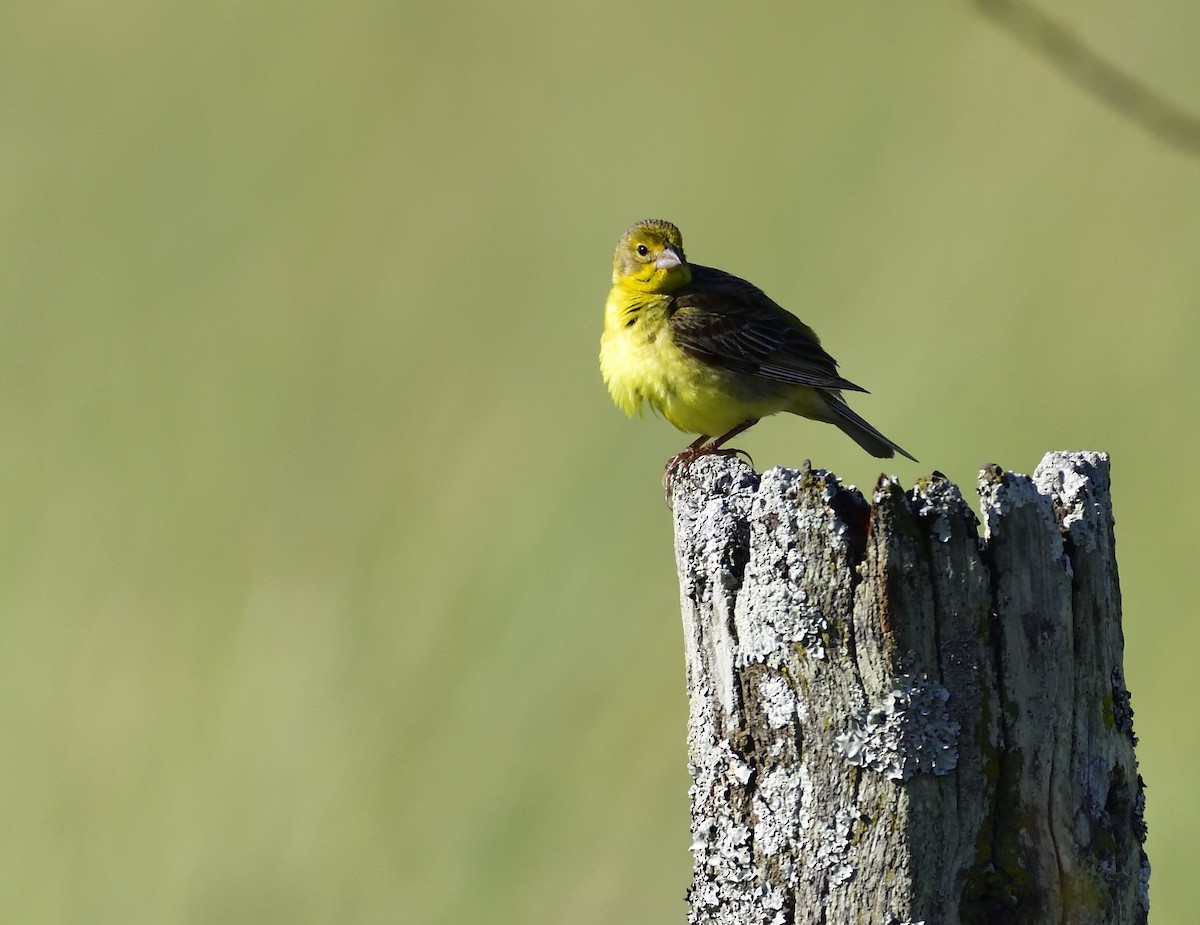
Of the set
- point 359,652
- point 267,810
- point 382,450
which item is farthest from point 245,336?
point 267,810

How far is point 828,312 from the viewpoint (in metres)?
6.52

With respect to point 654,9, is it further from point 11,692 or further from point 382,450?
point 11,692

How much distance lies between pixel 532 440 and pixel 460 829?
171 centimetres

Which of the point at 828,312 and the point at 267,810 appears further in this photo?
the point at 828,312

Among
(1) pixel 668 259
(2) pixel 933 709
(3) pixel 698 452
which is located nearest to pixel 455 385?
(1) pixel 668 259

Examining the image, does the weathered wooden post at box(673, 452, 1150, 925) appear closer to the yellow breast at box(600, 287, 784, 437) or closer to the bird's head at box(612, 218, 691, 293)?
the yellow breast at box(600, 287, 784, 437)

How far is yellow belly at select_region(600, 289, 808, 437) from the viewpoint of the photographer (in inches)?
219

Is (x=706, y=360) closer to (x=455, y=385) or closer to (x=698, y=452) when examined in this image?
(x=698, y=452)

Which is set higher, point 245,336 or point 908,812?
point 245,336

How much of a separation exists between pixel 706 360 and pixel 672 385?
149mm

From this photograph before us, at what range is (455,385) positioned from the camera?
21.6ft

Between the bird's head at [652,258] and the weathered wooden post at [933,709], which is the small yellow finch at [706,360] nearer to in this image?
the bird's head at [652,258]

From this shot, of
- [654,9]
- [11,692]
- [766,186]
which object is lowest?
[11,692]

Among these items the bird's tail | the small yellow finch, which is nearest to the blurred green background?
the bird's tail
